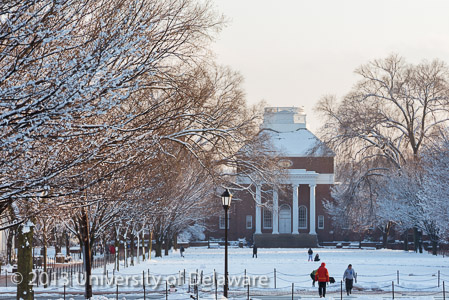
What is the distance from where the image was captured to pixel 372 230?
95.8 metres

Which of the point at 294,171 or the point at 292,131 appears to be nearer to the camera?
the point at 294,171

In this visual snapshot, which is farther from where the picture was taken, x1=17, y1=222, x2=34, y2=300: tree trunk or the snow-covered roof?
the snow-covered roof

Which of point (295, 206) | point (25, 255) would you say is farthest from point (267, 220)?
point (25, 255)

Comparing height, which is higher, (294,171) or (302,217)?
(294,171)

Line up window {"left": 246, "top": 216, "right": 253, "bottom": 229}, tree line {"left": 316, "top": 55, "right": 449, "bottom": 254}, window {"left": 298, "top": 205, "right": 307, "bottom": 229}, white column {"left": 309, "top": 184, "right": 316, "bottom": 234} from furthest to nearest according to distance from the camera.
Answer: window {"left": 246, "top": 216, "right": 253, "bottom": 229}, window {"left": 298, "top": 205, "right": 307, "bottom": 229}, white column {"left": 309, "top": 184, "right": 316, "bottom": 234}, tree line {"left": 316, "top": 55, "right": 449, "bottom": 254}

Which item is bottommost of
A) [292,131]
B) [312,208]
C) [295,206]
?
[312,208]

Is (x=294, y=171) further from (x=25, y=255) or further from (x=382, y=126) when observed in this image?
(x=25, y=255)

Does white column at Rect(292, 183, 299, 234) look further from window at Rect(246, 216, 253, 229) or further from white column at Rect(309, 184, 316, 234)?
window at Rect(246, 216, 253, 229)

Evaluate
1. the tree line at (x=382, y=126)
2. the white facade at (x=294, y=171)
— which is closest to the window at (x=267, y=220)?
the white facade at (x=294, y=171)

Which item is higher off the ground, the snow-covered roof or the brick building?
the snow-covered roof

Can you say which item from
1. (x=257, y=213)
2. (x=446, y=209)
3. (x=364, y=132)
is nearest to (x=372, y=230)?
(x=257, y=213)

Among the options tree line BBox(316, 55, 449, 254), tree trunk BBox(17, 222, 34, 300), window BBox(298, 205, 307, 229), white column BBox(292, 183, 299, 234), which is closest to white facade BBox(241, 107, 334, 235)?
white column BBox(292, 183, 299, 234)

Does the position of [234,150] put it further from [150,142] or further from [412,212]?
[412,212]

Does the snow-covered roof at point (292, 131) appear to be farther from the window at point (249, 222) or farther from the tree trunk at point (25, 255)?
the tree trunk at point (25, 255)
